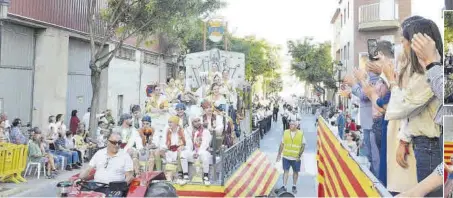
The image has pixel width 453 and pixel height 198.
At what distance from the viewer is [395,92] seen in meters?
3.29

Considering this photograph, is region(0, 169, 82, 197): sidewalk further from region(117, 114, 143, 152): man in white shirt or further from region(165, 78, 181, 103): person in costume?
region(165, 78, 181, 103): person in costume

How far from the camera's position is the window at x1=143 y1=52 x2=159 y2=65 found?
85.1 feet

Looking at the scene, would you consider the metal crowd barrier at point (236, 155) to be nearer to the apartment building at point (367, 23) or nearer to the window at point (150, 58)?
the apartment building at point (367, 23)

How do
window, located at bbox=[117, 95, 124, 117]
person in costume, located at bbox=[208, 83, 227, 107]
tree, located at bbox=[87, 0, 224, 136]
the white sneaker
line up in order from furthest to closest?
window, located at bbox=[117, 95, 124, 117] < tree, located at bbox=[87, 0, 224, 136] < person in costume, located at bbox=[208, 83, 227, 107] < the white sneaker

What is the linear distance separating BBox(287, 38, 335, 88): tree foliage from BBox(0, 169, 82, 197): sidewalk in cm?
1018

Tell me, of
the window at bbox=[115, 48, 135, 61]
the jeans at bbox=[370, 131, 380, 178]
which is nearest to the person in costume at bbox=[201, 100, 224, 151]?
the jeans at bbox=[370, 131, 380, 178]

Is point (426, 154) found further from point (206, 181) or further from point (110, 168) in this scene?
point (110, 168)

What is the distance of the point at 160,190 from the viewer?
18.2 ft

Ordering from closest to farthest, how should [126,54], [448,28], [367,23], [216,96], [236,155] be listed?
[448,28] < [236,155] < [216,96] < [367,23] < [126,54]

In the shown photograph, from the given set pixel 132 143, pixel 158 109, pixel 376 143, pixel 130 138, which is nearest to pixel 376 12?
pixel 158 109

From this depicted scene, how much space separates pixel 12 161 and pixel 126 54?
43.3 ft

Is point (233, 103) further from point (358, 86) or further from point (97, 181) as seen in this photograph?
point (358, 86)

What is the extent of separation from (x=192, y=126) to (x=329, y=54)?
49.3 feet

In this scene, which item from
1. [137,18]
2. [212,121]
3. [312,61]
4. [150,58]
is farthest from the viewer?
[150,58]
